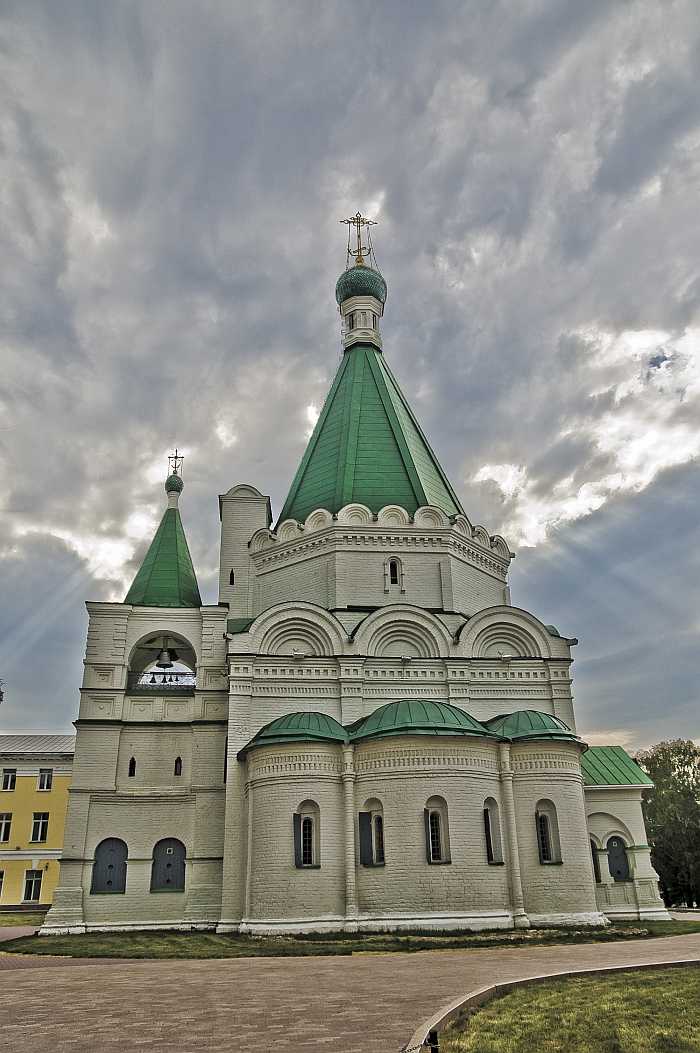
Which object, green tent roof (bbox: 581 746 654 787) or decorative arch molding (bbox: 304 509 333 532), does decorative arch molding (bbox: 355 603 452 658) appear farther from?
green tent roof (bbox: 581 746 654 787)

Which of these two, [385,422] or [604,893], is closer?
[604,893]

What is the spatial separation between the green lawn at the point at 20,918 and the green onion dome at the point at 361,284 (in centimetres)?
2532

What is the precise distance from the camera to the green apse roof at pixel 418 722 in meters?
18.6

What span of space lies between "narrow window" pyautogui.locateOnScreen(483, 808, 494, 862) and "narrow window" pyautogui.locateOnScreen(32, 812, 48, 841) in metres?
23.3

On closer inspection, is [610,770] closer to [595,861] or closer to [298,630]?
[595,861]

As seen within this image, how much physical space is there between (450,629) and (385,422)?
8297mm

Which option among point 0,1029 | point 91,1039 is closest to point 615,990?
point 91,1039

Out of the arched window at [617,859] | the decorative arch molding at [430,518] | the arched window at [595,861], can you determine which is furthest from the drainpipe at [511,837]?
the decorative arch molding at [430,518]

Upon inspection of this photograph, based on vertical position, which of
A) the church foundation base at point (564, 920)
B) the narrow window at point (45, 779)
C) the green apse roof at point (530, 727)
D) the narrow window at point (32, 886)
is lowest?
the church foundation base at point (564, 920)

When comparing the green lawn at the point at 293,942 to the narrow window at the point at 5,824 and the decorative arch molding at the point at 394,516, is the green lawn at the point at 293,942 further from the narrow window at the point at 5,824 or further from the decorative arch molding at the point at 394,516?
the narrow window at the point at 5,824

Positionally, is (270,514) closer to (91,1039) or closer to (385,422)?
(385,422)

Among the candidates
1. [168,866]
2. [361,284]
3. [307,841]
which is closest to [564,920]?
[307,841]

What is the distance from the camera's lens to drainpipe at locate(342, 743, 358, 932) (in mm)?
17609

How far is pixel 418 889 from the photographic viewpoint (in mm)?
17453
